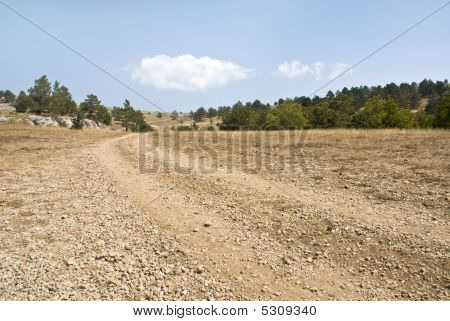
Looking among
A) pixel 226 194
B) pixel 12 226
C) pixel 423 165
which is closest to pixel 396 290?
pixel 226 194

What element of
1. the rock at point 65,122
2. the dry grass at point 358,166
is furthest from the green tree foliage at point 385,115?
the rock at point 65,122

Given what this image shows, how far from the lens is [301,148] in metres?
24.2

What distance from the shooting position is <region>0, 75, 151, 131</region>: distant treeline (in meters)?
91.4

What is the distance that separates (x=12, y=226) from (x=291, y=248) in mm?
7718

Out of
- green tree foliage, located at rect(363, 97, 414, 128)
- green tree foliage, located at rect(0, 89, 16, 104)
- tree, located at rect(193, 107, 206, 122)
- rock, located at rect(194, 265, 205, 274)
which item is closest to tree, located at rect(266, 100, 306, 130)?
green tree foliage, located at rect(363, 97, 414, 128)

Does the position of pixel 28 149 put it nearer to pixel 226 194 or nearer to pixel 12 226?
pixel 12 226

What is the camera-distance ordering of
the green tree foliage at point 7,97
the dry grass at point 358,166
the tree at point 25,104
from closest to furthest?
the dry grass at point 358,166, the tree at point 25,104, the green tree foliage at point 7,97

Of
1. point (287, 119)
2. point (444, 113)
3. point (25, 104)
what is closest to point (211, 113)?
point (25, 104)

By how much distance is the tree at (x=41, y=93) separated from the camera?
→ 94125 mm

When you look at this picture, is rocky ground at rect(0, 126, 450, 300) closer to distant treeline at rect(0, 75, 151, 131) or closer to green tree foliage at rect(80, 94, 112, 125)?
distant treeline at rect(0, 75, 151, 131)

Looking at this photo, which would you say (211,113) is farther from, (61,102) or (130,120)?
(61,102)

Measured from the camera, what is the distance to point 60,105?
96375mm

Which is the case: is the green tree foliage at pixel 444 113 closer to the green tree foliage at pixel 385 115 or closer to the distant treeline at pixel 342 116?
the distant treeline at pixel 342 116

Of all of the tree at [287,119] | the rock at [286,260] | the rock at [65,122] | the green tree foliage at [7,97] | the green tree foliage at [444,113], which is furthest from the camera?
the green tree foliage at [7,97]
